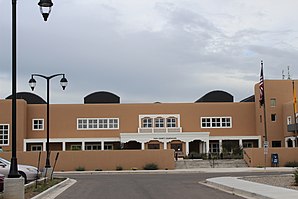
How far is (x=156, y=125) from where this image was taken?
228 feet

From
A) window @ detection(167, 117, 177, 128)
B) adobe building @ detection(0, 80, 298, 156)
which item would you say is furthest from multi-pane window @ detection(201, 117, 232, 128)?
window @ detection(167, 117, 177, 128)

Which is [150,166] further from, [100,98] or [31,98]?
[31,98]

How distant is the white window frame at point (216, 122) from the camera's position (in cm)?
6931

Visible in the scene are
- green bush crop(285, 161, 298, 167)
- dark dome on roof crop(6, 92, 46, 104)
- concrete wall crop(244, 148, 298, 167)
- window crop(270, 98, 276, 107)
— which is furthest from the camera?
dark dome on roof crop(6, 92, 46, 104)

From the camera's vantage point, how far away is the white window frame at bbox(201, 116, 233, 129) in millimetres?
69312

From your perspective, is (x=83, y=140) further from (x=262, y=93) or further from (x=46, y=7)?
(x=46, y=7)

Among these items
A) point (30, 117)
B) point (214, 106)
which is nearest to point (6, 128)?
point (30, 117)

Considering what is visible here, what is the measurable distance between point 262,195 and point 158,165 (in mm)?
33117

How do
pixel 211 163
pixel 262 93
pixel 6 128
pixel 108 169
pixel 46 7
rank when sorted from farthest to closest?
pixel 6 128 < pixel 262 93 < pixel 211 163 < pixel 108 169 < pixel 46 7

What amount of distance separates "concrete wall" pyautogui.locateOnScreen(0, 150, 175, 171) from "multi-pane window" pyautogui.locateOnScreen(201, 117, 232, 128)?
18.5m

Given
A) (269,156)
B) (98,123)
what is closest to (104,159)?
(269,156)

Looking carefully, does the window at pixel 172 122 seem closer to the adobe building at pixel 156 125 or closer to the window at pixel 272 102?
the adobe building at pixel 156 125

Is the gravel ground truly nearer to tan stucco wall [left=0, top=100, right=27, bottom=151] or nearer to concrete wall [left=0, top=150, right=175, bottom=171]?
concrete wall [left=0, top=150, right=175, bottom=171]

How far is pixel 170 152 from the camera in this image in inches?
2041
